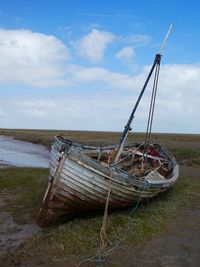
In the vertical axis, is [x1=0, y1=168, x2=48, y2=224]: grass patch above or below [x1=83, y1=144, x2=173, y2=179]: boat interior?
below

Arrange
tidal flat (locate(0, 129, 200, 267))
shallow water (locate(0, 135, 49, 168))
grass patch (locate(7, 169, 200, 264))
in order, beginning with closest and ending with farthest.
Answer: tidal flat (locate(0, 129, 200, 267)) < grass patch (locate(7, 169, 200, 264)) < shallow water (locate(0, 135, 49, 168))

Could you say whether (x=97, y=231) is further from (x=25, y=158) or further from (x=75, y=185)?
(x=25, y=158)

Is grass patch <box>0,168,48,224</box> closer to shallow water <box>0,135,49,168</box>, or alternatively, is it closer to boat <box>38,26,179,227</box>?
boat <box>38,26,179,227</box>

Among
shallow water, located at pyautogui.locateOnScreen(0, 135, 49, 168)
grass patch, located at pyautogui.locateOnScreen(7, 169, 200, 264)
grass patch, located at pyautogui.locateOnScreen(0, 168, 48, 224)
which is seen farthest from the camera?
shallow water, located at pyautogui.locateOnScreen(0, 135, 49, 168)

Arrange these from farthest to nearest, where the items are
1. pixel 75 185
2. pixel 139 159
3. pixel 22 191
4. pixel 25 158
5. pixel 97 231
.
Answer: pixel 25 158, pixel 139 159, pixel 22 191, pixel 75 185, pixel 97 231

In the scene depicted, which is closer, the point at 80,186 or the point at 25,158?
the point at 80,186

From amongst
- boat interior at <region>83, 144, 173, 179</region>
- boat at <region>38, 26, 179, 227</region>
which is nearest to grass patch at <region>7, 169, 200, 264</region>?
boat at <region>38, 26, 179, 227</region>

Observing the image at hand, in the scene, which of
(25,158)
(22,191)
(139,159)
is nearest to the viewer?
(22,191)

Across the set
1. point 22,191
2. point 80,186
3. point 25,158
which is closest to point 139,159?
point 22,191

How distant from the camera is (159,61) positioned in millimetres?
12852

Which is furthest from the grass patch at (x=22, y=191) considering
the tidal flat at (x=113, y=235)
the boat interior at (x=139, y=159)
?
the boat interior at (x=139, y=159)

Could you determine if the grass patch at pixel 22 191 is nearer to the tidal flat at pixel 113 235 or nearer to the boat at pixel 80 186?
the tidal flat at pixel 113 235

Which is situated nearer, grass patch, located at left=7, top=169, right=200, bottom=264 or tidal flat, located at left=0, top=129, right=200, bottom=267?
tidal flat, located at left=0, top=129, right=200, bottom=267

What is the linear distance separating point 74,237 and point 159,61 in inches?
285
